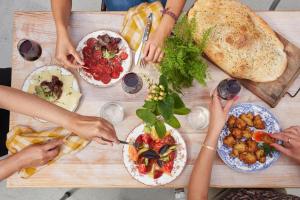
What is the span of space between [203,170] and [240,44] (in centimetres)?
47

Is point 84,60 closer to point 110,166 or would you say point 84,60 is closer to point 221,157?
point 110,166

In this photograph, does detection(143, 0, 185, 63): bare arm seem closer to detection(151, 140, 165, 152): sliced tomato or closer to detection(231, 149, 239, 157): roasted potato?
detection(151, 140, 165, 152): sliced tomato

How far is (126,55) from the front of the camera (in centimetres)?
133

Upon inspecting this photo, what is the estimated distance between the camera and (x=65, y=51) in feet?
4.25

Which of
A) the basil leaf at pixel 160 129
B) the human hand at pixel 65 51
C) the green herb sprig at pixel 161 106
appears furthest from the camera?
the human hand at pixel 65 51

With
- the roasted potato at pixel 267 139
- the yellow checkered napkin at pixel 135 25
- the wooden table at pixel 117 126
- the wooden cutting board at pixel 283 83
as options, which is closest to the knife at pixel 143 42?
the yellow checkered napkin at pixel 135 25

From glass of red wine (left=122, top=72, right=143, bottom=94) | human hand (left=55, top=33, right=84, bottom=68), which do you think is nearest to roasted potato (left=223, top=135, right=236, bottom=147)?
glass of red wine (left=122, top=72, right=143, bottom=94)

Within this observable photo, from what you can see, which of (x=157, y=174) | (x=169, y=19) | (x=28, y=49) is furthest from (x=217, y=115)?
(x=28, y=49)

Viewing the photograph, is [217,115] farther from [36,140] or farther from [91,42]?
[36,140]

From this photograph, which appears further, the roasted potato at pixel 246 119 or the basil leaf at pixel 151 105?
the roasted potato at pixel 246 119

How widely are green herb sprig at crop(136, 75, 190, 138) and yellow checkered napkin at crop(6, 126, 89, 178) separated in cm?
28

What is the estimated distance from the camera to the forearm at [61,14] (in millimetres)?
1303

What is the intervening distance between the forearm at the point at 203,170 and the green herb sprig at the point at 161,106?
137 mm

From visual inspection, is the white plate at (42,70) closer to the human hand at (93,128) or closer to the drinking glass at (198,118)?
the human hand at (93,128)
